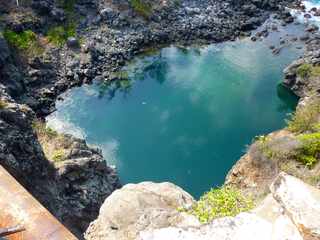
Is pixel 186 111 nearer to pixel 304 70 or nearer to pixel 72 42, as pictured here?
pixel 304 70

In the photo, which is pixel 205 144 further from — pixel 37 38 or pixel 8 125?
pixel 37 38

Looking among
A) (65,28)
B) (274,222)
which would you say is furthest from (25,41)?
(274,222)

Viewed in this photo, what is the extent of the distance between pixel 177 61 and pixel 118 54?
9.02 m

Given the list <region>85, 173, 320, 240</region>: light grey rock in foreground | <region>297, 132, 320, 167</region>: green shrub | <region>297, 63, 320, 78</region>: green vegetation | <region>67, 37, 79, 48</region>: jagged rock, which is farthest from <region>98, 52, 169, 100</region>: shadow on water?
<region>85, 173, 320, 240</region>: light grey rock in foreground

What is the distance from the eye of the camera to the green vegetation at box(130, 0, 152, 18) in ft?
242

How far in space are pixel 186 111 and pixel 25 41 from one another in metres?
25.3

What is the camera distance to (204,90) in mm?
62656

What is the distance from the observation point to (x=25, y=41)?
6412cm

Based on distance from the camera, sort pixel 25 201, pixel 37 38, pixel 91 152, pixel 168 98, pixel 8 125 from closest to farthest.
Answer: pixel 25 201 < pixel 8 125 < pixel 91 152 < pixel 168 98 < pixel 37 38

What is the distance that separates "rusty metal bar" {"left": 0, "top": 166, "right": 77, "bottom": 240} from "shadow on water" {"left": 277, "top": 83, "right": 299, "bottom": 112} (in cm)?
4972

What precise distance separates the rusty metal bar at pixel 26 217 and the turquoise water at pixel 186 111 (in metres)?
34.8

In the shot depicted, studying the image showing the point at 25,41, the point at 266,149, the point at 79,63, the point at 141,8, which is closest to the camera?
the point at 266,149

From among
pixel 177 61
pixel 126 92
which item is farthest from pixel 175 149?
pixel 177 61

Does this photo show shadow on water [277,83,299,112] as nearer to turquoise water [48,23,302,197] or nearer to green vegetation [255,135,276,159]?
turquoise water [48,23,302,197]
